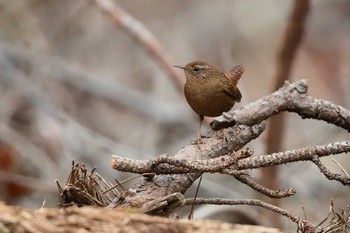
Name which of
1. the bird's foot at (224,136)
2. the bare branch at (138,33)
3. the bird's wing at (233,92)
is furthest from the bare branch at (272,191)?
the bare branch at (138,33)

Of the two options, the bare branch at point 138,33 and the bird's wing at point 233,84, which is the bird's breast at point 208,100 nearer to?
the bird's wing at point 233,84

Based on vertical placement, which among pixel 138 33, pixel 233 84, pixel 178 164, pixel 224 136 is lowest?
pixel 178 164

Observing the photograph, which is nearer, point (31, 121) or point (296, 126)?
point (31, 121)

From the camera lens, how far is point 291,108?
8.35 feet

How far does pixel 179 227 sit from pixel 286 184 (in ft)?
14.8

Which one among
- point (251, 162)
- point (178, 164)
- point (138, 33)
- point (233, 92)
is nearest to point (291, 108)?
point (233, 92)

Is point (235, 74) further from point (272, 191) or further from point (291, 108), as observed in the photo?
point (272, 191)

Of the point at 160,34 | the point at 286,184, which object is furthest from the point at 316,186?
the point at 160,34

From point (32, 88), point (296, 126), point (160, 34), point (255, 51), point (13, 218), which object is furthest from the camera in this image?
point (255, 51)

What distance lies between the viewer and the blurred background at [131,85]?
241 inches

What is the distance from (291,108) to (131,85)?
5754 millimetres

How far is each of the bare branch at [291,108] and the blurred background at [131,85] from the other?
180 cm

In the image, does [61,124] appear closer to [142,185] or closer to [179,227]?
[142,185]

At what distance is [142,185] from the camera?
214 cm
